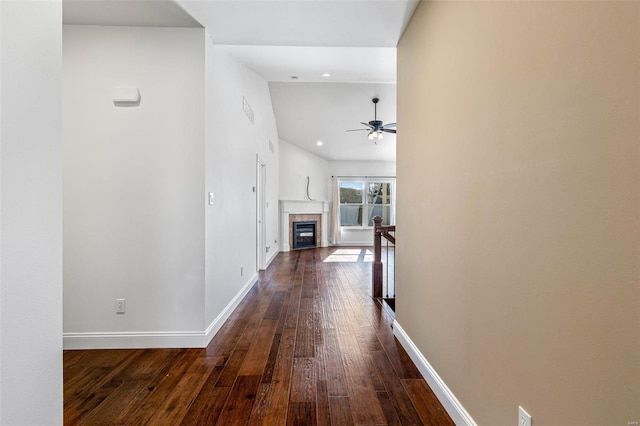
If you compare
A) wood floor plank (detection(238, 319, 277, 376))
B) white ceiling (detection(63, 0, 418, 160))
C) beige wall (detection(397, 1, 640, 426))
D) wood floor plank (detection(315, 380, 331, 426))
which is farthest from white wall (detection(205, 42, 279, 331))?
beige wall (detection(397, 1, 640, 426))

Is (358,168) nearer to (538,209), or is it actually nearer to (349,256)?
(349,256)

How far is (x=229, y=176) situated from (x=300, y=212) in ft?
15.9

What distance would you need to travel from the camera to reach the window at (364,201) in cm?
900

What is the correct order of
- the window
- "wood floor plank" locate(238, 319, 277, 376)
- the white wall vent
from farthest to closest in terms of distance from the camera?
the window, the white wall vent, "wood floor plank" locate(238, 319, 277, 376)

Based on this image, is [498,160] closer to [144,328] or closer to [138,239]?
[138,239]

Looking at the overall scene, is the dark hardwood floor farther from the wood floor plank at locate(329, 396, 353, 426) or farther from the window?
the window

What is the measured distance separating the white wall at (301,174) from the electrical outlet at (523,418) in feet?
21.8

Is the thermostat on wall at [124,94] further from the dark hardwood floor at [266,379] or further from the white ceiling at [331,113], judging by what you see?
the white ceiling at [331,113]

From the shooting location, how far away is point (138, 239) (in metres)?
2.34

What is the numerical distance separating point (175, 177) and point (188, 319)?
1152 mm

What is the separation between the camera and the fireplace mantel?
24.5 feet

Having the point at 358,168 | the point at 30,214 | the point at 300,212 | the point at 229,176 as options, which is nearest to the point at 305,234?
the point at 300,212

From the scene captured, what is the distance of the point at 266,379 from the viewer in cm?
189

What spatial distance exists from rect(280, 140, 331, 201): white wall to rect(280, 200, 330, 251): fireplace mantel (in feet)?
0.60
